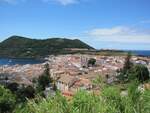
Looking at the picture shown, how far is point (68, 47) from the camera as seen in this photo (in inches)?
7470

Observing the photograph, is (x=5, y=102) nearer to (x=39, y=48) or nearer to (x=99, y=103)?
(x=99, y=103)

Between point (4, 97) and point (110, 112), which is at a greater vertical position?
point (110, 112)

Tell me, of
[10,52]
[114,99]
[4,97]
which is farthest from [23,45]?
[114,99]

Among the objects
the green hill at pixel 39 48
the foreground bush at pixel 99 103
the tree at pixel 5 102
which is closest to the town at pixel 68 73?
the tree at pixel 5 102

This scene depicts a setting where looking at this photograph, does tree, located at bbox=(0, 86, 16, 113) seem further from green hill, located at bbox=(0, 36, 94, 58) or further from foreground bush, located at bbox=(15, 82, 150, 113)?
green hill, located at bbox=(0, 36, 94, 58)

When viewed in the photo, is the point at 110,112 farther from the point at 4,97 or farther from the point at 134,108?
the point at 4,97

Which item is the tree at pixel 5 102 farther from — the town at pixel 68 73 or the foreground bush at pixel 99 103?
the foreground bush at pixel 99 103

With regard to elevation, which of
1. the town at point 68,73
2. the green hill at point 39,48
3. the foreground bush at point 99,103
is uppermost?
the foreground bush at point 99,103

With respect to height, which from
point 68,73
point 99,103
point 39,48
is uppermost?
point 99,103

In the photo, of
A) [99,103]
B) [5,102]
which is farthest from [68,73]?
[99,103]

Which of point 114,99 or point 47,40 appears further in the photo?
point 47,40

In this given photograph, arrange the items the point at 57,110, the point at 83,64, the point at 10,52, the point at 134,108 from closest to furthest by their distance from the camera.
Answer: the point at 57,110
the point at 134,108
the point at 83,64
the point at 10,52

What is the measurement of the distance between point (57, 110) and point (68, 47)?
184395mm

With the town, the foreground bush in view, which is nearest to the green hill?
the town
